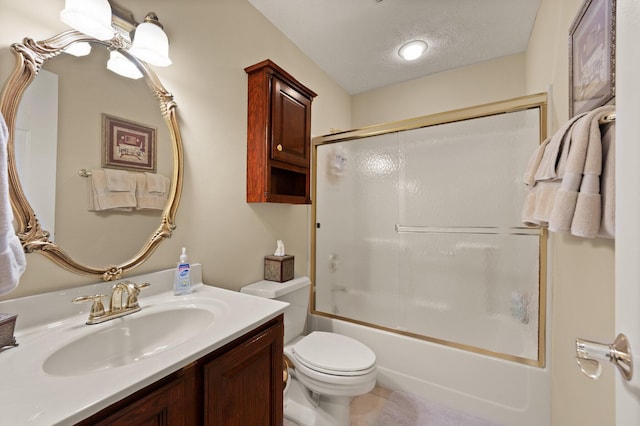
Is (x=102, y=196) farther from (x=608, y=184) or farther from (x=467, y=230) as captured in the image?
(x=467, y=230)

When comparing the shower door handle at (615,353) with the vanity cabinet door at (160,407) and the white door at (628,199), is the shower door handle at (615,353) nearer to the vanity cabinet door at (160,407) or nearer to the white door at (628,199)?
the white door at (628,199)

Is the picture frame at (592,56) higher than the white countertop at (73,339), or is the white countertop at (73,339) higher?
the picture frame at (592,56)

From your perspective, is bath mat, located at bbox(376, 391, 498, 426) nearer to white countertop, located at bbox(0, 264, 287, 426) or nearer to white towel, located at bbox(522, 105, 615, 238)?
white countertop, located at bbox(0, 264, 287, 426)

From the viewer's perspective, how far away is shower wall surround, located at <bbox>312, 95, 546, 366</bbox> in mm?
1550

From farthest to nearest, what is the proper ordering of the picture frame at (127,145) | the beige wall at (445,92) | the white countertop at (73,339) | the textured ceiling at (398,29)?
the beige wall at (445,92) → the textured ceiling at (398,29) → the picture frame at (127,145) → the white countertop at (73,339)

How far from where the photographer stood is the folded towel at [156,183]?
1138 mm

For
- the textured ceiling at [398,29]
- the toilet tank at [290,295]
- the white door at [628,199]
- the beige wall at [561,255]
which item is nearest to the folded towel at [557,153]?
the beige wall at [561,255]

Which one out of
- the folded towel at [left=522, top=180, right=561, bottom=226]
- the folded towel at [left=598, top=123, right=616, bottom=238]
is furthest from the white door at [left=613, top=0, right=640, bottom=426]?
the folded towel at [left=522, top=180, right=561, bottom=226]

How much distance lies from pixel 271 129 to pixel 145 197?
2.53 ft

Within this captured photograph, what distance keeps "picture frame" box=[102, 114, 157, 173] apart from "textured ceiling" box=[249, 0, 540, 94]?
46.1 inches

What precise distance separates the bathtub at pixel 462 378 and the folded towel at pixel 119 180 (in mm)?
1698

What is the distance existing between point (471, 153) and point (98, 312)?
2.03 m

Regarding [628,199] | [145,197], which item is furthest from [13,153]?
[628,199]

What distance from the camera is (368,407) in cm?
164
